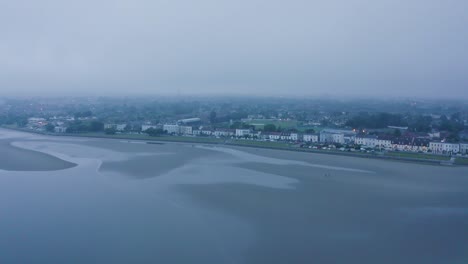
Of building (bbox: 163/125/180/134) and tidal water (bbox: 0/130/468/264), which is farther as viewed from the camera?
building (bbox: 163/125/180/134)

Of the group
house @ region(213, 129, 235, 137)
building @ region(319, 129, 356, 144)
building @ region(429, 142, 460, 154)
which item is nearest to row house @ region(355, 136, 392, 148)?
building @ region(319, 129, 356, 144)

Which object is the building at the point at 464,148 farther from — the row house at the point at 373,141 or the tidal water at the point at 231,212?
the tidal water at the point at 231,212

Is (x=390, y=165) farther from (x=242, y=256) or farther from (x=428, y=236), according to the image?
(x=242, y=256)

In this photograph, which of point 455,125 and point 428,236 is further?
point 455,125

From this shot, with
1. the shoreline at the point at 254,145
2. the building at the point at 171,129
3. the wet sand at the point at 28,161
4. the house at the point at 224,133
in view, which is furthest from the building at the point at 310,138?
the wet sand at the point at 28,161

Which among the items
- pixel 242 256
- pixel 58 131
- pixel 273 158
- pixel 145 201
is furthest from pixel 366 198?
pixel 58 131

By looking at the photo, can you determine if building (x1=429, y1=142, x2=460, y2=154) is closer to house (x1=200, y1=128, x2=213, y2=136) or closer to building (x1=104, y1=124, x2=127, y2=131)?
house (x1=200, y1=128, x2=213, y2=136)

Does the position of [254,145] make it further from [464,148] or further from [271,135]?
[464,148]

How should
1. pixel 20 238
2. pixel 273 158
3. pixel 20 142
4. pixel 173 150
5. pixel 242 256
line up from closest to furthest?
pixel 242 256, pixel 20 238, pixel 273 158, pixel 173 150, pixel 20 142

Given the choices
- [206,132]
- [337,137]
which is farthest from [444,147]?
[206,132]
